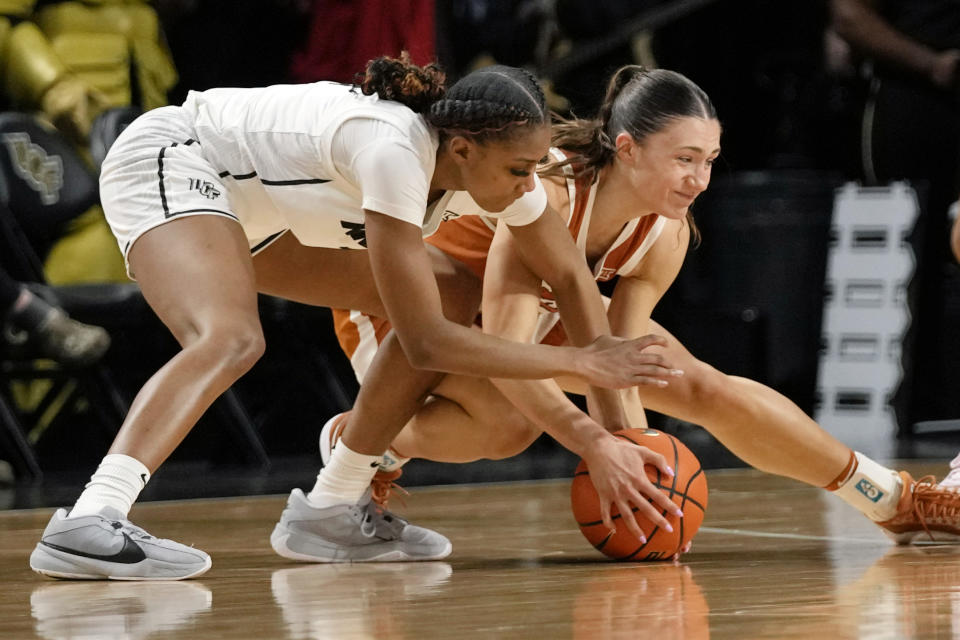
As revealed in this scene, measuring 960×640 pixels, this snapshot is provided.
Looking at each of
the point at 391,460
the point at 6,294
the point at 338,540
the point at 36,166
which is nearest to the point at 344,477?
the point at 338,540

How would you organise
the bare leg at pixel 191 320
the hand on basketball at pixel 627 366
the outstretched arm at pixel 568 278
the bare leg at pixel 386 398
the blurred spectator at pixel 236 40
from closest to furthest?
the hand on basketball at pixel 627 366 < the bare leg at pixel 191 320 < the outstretched arm at pixel 568 278 < the bare leg at pixel 386 398 < the blurred spectator at pixel 236 40

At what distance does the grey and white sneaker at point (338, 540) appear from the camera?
3.24m

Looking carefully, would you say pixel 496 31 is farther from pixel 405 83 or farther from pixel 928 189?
pixel 405 83

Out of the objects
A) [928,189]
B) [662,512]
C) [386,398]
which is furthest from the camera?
[928,189]

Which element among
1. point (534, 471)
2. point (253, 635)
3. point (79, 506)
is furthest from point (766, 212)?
point (253, 635)

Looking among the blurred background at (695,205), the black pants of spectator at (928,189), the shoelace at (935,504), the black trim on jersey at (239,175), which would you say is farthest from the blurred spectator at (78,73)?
the shoelace at (935,504)

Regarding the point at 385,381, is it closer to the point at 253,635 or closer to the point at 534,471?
the point at 253,635

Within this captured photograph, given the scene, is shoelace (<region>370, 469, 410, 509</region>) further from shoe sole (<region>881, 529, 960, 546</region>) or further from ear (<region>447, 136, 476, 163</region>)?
shoe sole (<region>881, 529, 960, 546</region>)

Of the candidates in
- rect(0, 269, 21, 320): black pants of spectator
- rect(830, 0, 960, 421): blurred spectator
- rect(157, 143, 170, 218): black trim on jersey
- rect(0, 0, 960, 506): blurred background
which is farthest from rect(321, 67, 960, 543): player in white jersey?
rect(830, 0, 960, 421): blurred spectator

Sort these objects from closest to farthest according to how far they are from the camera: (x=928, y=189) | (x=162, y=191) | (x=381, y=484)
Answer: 1. (x=162, y=191)
2. (x=381, y=484)
3. (x=928, y=189)

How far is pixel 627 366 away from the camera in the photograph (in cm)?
272

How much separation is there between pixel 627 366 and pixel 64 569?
43.3 inches

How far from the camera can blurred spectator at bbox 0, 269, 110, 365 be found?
17.6ft

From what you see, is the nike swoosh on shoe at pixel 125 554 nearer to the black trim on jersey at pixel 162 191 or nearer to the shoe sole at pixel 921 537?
the black trim on jersey at pixel 162 191
